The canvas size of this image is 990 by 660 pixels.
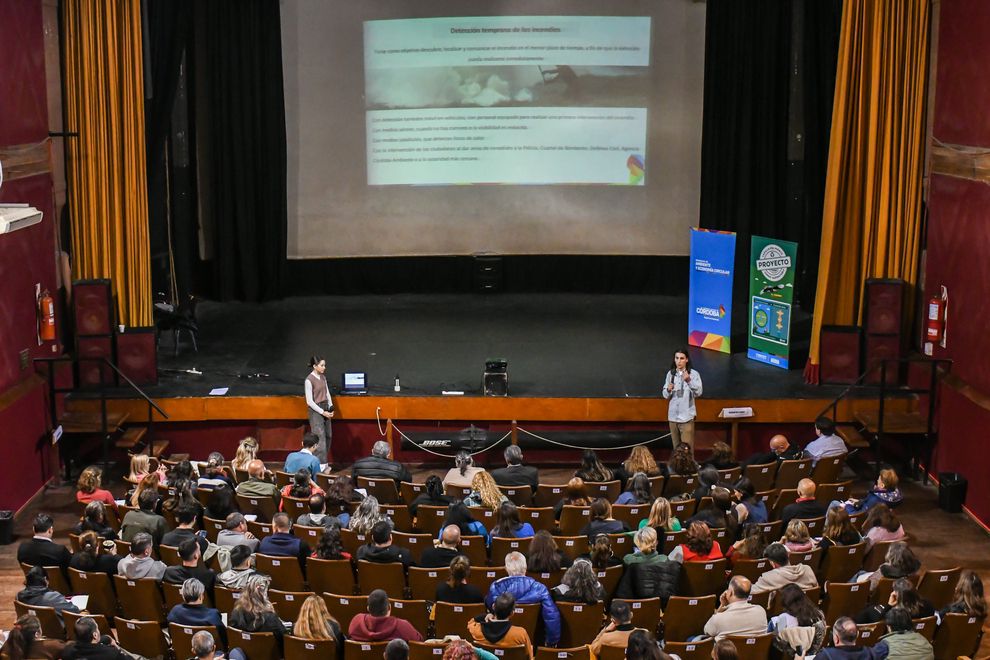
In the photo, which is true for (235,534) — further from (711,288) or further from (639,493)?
(711,288)

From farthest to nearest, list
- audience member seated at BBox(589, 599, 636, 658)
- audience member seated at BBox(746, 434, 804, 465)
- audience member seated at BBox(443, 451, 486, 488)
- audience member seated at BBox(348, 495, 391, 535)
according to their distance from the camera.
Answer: audience member seated at BBox(746, 434, 804, 465) < audience member seated at BBox(443, 451, 486, 488) < audience member seated at BBox(348, 495, 391, 535) < audience member seated at BBox(589, 599, 636, 658)

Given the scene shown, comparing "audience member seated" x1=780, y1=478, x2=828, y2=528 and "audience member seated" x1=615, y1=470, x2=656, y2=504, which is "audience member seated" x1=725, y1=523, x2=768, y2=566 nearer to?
"audience member seated" x1=780, y1=478, x2=828, y2=528

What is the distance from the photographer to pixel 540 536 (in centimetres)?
852

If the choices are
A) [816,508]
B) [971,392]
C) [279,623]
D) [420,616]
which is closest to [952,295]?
[971,392]

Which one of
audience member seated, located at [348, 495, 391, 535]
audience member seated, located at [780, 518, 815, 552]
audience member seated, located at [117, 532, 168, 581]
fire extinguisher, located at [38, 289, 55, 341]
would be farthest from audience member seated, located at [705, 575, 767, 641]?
fire extinguisher, located at [38, 289, 55, 341]

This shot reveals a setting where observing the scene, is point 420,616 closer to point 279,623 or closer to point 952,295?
point 279,623

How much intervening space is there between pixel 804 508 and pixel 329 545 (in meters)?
3.59

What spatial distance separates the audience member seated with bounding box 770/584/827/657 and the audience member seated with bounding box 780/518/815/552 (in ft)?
4.07

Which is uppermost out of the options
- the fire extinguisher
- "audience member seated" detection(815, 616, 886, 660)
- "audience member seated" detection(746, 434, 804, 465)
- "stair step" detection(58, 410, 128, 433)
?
the fire extinguisher

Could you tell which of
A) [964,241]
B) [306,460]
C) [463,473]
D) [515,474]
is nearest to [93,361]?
[306,460]

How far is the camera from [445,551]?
870cm

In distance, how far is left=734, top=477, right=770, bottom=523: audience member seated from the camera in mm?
9727

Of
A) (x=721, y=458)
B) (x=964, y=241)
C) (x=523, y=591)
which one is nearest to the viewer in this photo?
(x=523, y=591)

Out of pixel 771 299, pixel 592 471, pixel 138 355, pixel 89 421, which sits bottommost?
pixel 89 421
